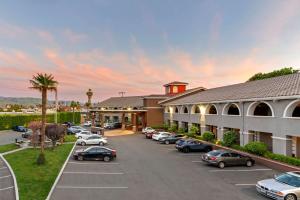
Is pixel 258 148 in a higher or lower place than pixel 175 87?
lower

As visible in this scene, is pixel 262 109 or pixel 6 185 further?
pixel 262 109

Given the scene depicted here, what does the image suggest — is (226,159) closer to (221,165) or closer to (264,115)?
(221,165)

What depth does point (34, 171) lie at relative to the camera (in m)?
26.1

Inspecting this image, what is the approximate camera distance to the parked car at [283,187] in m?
18.5

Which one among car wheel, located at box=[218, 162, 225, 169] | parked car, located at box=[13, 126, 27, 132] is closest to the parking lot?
car wheel, located at box=[218, 162, 225, 169]

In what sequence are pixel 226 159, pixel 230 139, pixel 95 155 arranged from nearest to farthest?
pixel 226 159 < pixel 95 155 < pixel 230 139

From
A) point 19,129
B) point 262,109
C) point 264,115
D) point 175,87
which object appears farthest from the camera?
point 175,87

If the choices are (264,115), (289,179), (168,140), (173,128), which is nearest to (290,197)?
(289,179)

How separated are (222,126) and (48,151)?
2221 centimetres

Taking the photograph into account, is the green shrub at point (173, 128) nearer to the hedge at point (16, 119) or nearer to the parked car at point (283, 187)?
the hedge at point (16, 119)

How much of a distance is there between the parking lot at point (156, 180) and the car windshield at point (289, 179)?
177 centimetres

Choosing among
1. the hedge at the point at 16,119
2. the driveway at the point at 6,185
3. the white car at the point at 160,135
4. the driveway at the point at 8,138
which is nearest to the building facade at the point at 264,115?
the white car at the point at 160,135

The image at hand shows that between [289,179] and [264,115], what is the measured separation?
1944cm

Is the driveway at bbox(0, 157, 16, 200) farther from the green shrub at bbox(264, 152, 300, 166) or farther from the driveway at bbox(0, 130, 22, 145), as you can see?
the driveway at bbox(0, 130, 22, 145)
